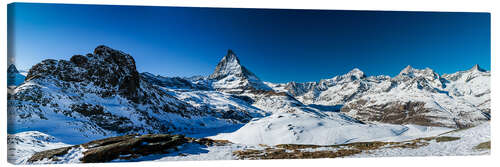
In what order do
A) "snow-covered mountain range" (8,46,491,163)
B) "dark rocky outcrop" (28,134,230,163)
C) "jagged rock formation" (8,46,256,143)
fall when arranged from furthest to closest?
"jagged rock formation" (8,46,256,143), "snow-covered mountain range" (8,46,491,163), "dark rocky outcrop" (28,134,230,163)

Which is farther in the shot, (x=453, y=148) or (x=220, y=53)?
(x=220, y=53)

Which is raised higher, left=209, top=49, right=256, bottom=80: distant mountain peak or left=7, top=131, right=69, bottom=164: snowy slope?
left=209, top=49, right=256, bottom=80: distant mountain peak

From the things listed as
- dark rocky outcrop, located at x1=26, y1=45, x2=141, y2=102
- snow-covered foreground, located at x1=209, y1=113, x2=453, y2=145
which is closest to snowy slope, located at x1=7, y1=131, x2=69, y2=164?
snow-covered foreground, located at x1=209, y1=113, x2=453, y2=145

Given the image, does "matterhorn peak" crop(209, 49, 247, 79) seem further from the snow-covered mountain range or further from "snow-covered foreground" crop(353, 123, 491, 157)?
"snow-covered foreground" crop(353, 123, 491, 157)

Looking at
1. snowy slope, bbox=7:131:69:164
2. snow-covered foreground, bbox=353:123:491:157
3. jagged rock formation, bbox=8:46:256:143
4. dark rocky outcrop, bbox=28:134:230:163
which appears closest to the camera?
dark rocky outcrop, bbox=28:134:230:163

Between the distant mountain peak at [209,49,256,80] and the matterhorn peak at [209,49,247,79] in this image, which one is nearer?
the matterhorn peak at [209,49,247,79]

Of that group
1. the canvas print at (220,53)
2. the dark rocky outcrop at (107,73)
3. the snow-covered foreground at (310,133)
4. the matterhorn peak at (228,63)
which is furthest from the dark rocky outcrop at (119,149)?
the dark rocky outcrop at (107,73)

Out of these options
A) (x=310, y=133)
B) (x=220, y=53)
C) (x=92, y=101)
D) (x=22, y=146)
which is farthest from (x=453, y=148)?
(x=92, y=101)

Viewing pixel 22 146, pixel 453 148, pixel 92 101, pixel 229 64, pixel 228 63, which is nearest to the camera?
pixel 22 146

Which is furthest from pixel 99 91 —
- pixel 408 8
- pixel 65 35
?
pixel 408 8

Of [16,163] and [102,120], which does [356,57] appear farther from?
[102,120]

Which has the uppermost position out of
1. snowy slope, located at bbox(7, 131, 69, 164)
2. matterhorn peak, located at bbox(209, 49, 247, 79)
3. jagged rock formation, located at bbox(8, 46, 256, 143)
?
matterhorn peak, located at bbox(209, 49, 247, 79)

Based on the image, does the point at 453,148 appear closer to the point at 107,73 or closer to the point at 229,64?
the point at 229,64
